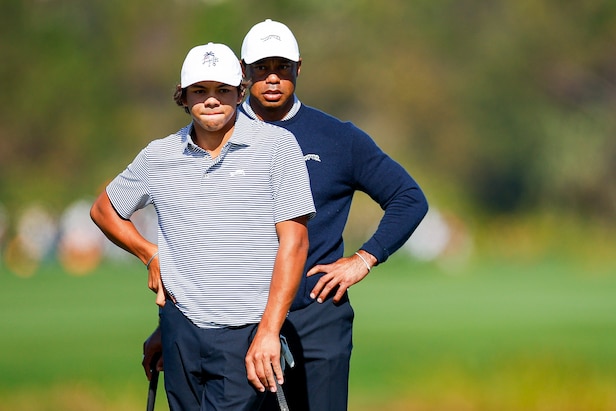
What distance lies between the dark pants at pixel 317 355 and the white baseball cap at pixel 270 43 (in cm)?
98

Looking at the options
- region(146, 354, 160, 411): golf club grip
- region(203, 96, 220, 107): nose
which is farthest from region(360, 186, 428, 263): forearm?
region(203, 96, 220, 107): nose

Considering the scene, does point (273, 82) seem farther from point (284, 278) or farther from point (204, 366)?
point (204, 366)

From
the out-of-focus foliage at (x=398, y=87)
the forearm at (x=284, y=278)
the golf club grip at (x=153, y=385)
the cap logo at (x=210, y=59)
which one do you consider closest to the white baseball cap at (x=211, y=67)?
the cap logo at (x=210, y=59)

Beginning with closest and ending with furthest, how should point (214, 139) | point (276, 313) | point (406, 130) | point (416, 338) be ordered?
point (276, 313)
point (214, 139)
point (416, 338)
point (406, 130)

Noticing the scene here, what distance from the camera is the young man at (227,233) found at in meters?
4.69

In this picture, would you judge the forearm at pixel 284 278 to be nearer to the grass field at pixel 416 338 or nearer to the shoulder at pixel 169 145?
the shoulder at pixel 169 145

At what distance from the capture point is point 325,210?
220 inches

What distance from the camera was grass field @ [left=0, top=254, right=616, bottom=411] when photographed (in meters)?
13.2

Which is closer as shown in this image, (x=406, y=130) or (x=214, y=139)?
(x=214, y=139)

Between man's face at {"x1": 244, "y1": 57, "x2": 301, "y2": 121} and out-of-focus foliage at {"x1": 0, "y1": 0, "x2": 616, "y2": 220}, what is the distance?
3937cm

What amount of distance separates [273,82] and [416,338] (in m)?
17.6

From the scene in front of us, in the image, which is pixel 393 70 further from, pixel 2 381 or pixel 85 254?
pixel 2 381

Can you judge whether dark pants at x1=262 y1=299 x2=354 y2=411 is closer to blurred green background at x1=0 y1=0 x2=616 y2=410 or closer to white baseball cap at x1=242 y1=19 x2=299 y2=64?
white baseball cap at x1=242 y1=19 x2=299 y2=64

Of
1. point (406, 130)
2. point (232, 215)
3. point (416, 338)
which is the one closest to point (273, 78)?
point (232, 215)
